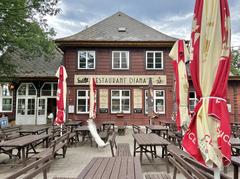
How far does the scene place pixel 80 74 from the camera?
1786 cm

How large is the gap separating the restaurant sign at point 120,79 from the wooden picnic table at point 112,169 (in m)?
13.8

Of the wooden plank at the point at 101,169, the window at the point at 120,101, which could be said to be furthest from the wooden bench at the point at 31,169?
the window at the point at 120,101

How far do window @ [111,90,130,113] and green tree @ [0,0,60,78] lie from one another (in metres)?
5.15

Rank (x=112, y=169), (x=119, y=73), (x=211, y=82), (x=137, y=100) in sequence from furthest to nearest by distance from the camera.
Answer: (x=119, y=73)
(x=137, y=100)
(x=112, y=169)
(x=211, y=82)

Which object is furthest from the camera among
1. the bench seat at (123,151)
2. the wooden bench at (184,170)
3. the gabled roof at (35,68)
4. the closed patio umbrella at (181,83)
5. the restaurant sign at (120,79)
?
the gabled roof at (35,68)

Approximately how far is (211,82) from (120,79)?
1534cm

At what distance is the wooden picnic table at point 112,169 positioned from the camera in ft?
10.1

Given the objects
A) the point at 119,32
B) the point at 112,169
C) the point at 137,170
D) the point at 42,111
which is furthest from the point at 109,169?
the point at 42,111

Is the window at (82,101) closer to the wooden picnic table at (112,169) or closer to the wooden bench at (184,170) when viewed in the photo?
the wooden picnic table at (112,169)

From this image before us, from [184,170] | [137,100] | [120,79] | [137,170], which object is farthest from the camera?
[120,79]

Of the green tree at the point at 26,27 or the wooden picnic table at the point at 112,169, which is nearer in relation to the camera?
the wooden picnic table at the point at 112,169

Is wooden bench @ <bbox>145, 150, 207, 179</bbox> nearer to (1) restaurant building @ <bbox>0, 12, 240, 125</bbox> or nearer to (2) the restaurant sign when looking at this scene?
(1) restaurant building @ <bbox>0, 12, 240, 125</bbox>

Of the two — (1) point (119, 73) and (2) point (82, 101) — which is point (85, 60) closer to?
(1) point (119, 73)

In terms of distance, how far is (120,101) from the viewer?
1775 cm
